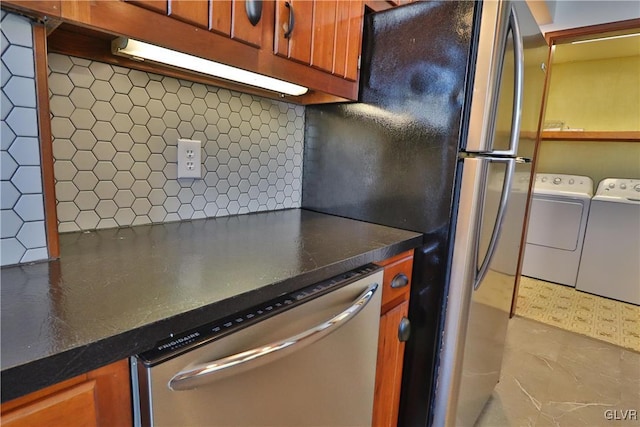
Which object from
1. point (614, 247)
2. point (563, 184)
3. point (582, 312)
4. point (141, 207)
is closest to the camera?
point (141, 207)

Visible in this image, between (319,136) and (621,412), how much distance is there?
1975 mm

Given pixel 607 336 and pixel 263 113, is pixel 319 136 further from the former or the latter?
pixel 607 336

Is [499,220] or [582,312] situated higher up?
[499,220]

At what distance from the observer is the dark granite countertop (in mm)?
424

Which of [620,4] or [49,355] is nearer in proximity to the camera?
[49,355]

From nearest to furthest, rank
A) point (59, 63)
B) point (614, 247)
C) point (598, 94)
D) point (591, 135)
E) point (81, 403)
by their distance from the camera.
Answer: point (81, 403)
point (59, 63)
point (614, 247)
point (591, 135)
point (598, 94)

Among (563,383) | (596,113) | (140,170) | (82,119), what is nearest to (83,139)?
(82,119)

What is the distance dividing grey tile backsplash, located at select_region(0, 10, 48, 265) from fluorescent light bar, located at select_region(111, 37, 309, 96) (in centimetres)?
23

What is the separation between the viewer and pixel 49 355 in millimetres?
397

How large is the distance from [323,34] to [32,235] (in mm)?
939

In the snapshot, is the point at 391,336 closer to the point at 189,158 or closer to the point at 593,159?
the point at 189,158

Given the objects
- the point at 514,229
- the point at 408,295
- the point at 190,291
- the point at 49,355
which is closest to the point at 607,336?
the point at 514,229

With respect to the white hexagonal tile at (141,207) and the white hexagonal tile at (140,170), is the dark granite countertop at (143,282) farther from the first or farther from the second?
the white hexagonal tile at (140,170)

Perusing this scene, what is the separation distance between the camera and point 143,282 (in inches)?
24.6
